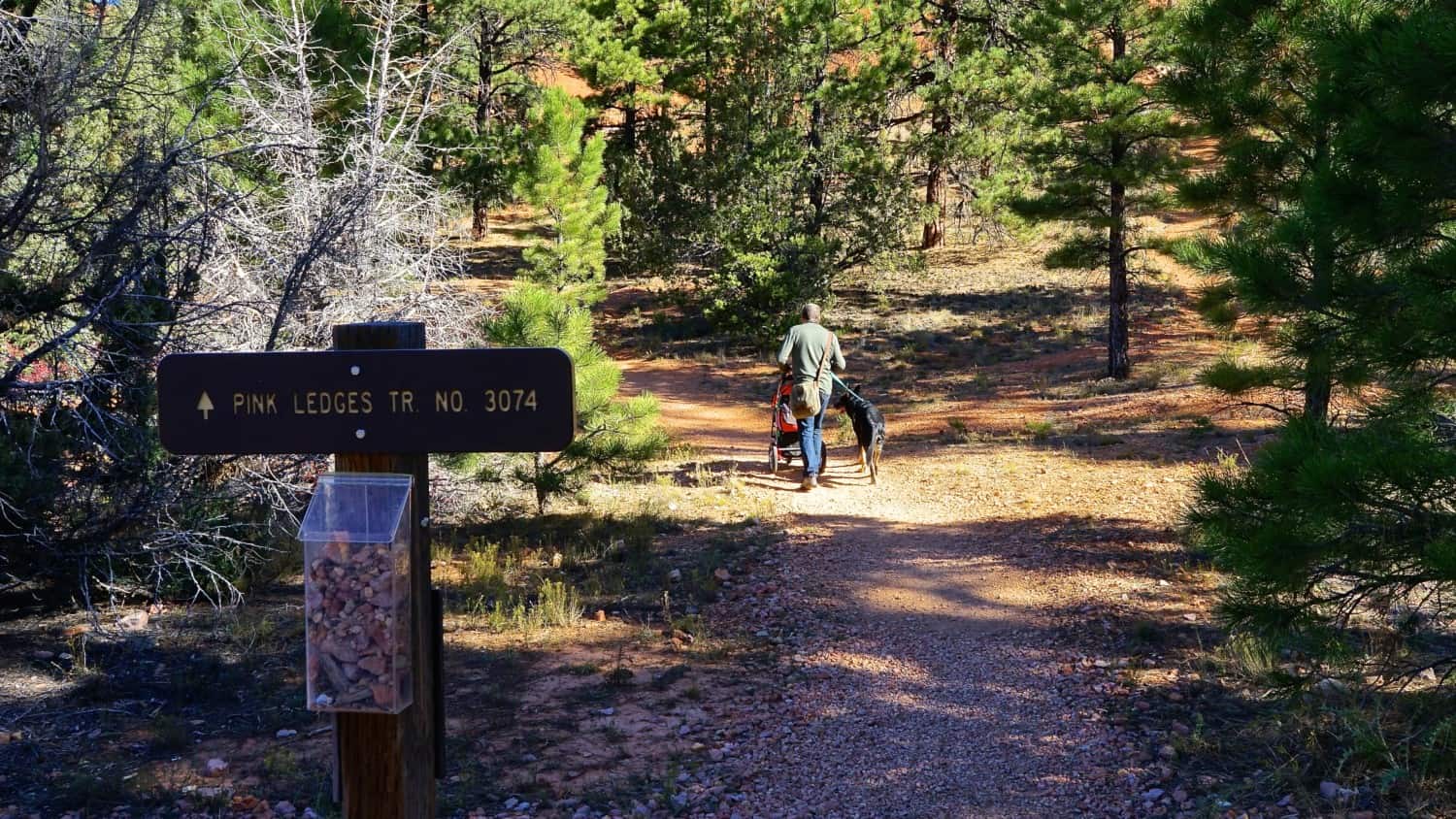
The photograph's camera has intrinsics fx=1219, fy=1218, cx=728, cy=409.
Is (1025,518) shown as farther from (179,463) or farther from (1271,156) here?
(179,463)

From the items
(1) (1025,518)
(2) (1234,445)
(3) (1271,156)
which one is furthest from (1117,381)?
(3) (1271,156)

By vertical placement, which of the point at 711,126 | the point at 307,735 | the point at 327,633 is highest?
the point at 711,126

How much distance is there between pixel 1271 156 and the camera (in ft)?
27.5

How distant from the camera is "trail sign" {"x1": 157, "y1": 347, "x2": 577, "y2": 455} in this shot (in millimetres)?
3205

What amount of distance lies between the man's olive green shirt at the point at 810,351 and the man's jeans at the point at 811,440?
0.38 metres

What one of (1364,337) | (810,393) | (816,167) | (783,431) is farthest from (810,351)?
(816,167)

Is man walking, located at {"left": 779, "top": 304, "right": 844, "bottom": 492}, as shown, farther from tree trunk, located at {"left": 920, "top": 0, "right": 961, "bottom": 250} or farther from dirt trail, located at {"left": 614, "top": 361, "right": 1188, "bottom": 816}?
tree trunk, located at {"left": 920, "top": 0, "right": 961, "bottom": 250}

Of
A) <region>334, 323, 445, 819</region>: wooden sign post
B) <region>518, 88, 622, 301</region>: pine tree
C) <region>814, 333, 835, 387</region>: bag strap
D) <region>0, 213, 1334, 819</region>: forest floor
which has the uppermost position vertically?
<region>518, 88, 622, 301</region>: pine tree

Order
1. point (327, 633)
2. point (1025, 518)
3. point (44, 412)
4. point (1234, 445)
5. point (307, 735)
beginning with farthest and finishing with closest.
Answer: point (1234, 445)
point (1025, 518)
point (44, 412)
point (307, 735)
point (327, 633)

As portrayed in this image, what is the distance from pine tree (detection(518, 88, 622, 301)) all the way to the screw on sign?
1195 cm

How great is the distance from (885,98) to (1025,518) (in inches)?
565

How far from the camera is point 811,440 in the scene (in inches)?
496

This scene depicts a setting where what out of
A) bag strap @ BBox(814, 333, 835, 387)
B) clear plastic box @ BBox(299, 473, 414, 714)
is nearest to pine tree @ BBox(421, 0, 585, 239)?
bag strap @ BBox(814, 333, 835, 387)

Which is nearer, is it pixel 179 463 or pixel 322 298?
pixel 179 463
